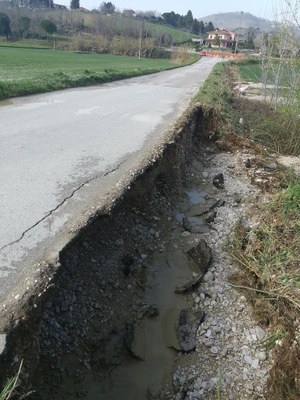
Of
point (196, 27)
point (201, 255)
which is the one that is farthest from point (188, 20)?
point (201, 255)

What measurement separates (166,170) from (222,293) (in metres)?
3.43

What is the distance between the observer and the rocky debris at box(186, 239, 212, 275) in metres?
6.02

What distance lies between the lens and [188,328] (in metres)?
4.80

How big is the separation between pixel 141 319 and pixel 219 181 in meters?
5.19

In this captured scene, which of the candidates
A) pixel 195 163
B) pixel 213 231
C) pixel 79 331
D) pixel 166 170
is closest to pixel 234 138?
pixel 195 163

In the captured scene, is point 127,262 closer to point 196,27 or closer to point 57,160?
point 57,160

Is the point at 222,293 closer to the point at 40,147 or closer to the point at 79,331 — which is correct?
the point at 79,331

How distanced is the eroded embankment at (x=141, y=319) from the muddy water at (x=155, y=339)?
13mm

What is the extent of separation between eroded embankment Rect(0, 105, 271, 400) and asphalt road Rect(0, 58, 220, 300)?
42 cm

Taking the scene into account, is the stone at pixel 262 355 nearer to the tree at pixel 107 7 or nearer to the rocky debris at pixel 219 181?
the rocky debris at pixel 219 181

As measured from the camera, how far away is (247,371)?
14.3 ft

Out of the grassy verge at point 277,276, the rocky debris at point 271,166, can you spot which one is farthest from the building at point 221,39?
the grassy verge at point 277,276

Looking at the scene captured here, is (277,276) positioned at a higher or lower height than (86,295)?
lower

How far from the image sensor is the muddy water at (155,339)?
12.9 ft
